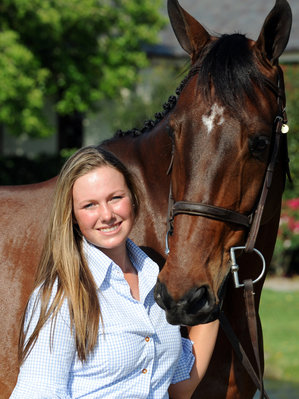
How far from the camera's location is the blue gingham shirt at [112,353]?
148cm

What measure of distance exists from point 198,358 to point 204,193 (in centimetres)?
70

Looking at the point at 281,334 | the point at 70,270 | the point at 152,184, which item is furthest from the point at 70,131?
the point at 70,270

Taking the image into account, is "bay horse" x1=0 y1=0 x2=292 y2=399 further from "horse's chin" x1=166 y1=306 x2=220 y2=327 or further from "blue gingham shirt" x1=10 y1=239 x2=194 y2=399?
"blue gingham shirt" x1=10 y1=239 x2=194 y2=399

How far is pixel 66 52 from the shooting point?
37.8 feet

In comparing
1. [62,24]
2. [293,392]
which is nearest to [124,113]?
[62,24]

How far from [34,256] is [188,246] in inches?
31.3

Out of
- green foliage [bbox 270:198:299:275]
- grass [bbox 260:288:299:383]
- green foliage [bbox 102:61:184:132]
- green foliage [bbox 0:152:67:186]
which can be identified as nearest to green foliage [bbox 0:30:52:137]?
green foliage [bbox 0:152:67:186]

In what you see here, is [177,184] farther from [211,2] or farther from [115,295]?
[211,2]

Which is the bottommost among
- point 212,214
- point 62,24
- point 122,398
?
point 122,398

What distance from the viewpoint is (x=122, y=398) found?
5.21ft

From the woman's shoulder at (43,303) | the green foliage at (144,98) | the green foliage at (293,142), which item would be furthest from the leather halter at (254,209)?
the green foliage at (144,98)

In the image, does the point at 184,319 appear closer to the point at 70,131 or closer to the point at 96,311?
the point at 96,311

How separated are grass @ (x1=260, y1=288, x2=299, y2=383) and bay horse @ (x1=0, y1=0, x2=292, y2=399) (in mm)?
3259

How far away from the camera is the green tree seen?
9766 millimetres
